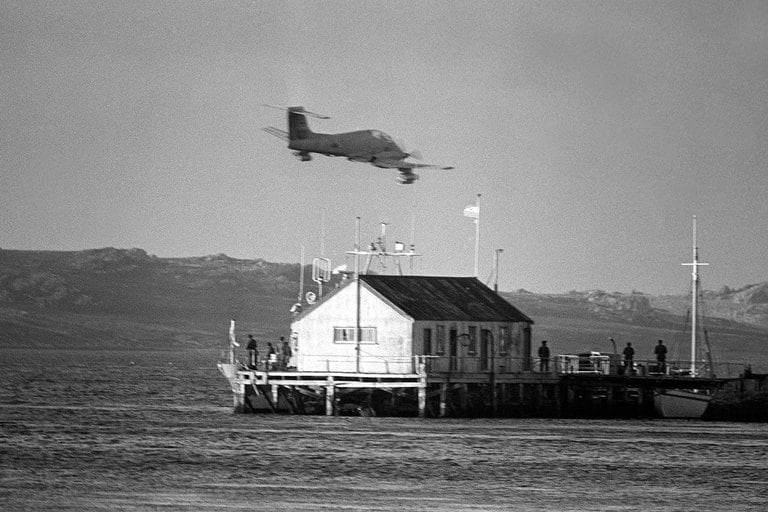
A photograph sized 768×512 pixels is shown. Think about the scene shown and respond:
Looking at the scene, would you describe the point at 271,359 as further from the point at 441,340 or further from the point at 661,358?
the point at 661,358

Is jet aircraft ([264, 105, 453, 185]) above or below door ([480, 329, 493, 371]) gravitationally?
above

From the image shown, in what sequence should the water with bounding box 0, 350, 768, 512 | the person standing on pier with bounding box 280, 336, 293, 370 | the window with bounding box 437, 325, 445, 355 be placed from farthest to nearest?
1. the person standing on pier with bounding box 280, 336, 293, 370
2. the window with bounding box 437, 325, 445, 355
3. the water with bounding box 0, 350, 768, 512

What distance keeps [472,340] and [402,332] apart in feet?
13.4

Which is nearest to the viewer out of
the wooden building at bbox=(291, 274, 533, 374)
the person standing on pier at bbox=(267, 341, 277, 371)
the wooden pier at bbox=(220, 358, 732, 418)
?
the wooden building at bbox=(291, 274, 533, 374)

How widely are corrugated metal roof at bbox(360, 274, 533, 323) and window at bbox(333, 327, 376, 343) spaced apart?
6.12 feet

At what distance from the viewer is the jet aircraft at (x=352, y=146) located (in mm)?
103062

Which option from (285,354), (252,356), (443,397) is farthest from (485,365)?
(252,356)

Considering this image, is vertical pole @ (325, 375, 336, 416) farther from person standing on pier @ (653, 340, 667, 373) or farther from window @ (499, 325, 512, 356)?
person standing on pier @ (653, 340, 667, 373)

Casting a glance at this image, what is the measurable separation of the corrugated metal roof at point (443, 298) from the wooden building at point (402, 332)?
0.16 ft

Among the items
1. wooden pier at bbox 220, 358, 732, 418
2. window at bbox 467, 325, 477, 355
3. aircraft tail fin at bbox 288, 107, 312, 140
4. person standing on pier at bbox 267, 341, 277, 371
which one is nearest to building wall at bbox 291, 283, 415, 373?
wooden pier at bbox 220, 358, 732, 418

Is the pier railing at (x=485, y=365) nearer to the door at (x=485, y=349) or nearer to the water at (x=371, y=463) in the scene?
the door at (x=485, y=349)

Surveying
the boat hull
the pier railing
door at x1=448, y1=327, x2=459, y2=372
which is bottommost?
the boat hull

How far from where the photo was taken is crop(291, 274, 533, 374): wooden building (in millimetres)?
92562

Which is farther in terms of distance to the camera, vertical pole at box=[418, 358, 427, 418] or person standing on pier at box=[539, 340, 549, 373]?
person standing on pier at box=[539, 340, 549, 373]
